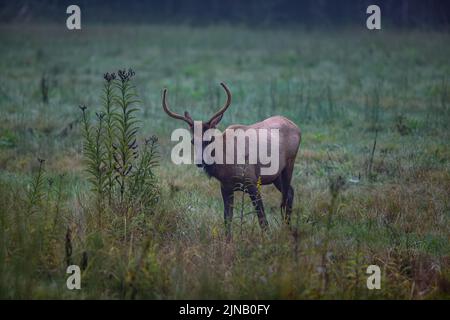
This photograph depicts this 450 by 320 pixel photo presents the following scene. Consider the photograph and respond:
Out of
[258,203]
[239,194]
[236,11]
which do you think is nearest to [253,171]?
[258,203]

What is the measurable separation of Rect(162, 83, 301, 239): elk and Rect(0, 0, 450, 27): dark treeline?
2137 cm

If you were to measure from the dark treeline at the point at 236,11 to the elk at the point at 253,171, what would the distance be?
21369 mm

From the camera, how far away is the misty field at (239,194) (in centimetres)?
561

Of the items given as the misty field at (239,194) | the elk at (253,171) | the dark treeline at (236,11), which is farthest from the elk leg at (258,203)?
the dark treeline at (236,11)

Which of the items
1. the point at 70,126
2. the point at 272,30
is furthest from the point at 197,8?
the point at 70,126

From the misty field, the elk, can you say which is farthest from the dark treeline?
the elk

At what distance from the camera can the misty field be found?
18.4 ft

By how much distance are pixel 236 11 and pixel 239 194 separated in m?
25.2

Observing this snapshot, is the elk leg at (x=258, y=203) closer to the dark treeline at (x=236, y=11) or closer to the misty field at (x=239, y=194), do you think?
the misty field at (x=239, y=194)

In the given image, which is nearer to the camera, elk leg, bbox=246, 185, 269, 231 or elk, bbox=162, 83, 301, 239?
elk leg, bbox=246, 185, 269, 231

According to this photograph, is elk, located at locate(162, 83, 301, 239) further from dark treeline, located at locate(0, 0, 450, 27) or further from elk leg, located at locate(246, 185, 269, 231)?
dark treeline, located at locate(0, 0, 450, 27)

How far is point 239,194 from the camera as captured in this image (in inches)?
351

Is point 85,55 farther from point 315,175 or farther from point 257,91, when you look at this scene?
point 315,175

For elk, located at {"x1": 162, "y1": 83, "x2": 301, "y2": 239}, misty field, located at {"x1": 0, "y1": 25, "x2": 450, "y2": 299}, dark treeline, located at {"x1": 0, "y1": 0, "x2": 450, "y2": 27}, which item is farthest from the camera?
dark treeline, located at {"x1": 0, "y1": 0, "x2": 450, "y2": 27}
